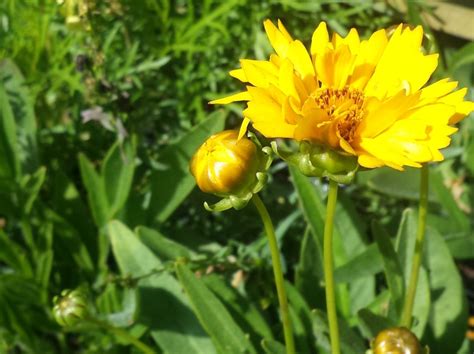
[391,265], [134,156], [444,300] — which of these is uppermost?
[134,156]

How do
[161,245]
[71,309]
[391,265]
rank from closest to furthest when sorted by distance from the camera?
[71,309] → [391,265] → [161,245]

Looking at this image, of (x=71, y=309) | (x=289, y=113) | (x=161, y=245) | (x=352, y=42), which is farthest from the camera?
(x=161, y=245)

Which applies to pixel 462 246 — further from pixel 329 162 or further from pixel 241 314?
pixel 329 162

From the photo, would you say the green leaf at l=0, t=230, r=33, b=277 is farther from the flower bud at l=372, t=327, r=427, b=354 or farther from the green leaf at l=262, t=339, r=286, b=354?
the flower bud at l=372, t=327, r=427, b=354

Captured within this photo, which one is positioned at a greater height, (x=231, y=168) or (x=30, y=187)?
(x=231, y=168)

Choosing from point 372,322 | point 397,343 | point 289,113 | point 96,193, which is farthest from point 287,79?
point 96,193

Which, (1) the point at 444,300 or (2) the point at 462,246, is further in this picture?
(2) the point at 462,246

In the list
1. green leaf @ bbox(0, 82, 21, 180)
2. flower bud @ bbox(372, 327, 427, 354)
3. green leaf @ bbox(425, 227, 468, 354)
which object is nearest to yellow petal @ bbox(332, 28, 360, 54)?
flower bud @ bbox(372, 327, 427, 354)
